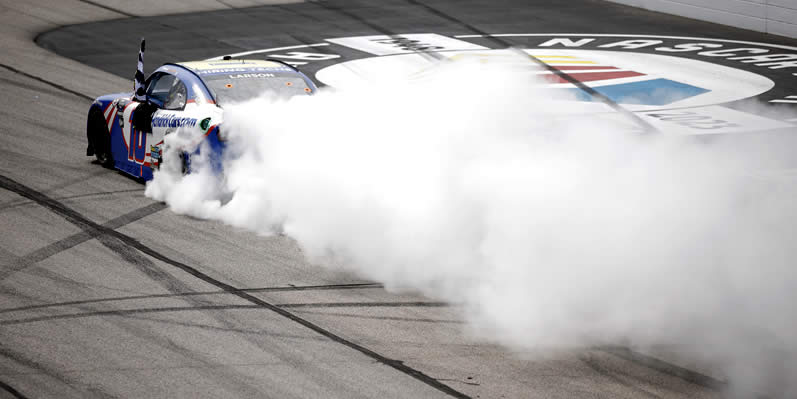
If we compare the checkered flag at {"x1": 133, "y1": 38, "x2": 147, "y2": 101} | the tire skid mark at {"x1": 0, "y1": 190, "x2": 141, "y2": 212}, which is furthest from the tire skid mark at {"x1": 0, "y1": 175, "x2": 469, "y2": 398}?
the checkered flag at {"x1": 133, "y1": 38, "x2": 147, "y2": 101}

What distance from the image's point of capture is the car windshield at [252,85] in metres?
10.3

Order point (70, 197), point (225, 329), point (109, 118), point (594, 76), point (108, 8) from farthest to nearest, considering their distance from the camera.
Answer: point (108, 8), point (594, 76), point (109, 118), point (70, 197), point (225, 329)

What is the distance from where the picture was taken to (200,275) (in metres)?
8.30

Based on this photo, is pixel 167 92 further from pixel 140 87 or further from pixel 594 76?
pixel 594 76

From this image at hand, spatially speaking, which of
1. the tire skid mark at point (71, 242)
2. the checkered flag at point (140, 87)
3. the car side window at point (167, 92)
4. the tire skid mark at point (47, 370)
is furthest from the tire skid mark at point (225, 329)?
the checkered flag at point (140, 87)

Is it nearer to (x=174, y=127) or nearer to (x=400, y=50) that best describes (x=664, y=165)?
(x=174, y=127)

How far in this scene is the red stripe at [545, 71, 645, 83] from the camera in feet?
56.5

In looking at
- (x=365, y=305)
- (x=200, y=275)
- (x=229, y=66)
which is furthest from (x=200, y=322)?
(x=229, y=66)

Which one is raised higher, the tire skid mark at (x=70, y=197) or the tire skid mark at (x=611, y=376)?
the tire skid mark at (x=611, y=376)

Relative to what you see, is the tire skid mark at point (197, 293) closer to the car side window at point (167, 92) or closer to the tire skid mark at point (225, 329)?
the tire skid mark at point (225, 329)

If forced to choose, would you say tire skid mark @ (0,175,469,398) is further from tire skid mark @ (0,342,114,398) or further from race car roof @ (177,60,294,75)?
race car roof @ (177,60,294,75)

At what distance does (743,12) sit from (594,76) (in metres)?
6.51

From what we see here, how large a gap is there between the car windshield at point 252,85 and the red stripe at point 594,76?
7.40 meters

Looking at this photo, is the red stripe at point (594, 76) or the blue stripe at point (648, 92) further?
the red stripe at point (594, 76)
